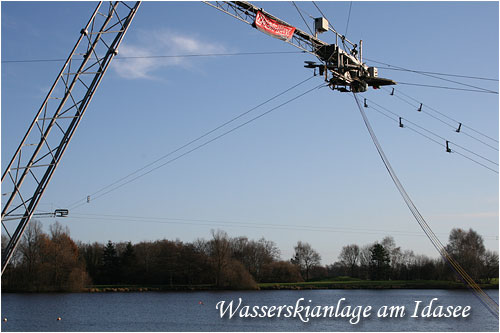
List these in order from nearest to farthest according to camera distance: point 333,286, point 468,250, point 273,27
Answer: point 273,27 → point 468,250 → point 333,286

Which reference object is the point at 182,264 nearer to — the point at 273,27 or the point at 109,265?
the point at 109,265

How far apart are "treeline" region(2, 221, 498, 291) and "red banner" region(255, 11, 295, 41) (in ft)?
294

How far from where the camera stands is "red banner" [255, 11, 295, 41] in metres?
22.3

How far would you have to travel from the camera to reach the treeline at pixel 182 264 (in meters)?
105

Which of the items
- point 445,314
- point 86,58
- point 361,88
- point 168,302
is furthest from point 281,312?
point 86,58

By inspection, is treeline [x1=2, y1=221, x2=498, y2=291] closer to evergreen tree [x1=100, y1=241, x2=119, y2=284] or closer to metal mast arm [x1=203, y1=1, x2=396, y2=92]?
evergreen tree [x1=100, y1=241, x2=119, y2=284]

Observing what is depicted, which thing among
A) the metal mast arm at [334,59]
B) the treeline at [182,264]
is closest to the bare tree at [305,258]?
the treeline at [182,264]

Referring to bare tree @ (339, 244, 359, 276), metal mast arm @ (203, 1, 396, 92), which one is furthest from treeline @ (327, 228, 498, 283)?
metal mast arm @ (203, 1, 396, 92)

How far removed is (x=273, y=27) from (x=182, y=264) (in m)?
104

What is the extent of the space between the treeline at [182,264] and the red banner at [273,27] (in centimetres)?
8970

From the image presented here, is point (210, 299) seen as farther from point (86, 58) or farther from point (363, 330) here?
point (86, 58)

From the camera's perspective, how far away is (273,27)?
22875mm

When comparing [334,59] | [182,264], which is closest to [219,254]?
[182,264]

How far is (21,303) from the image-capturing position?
263 ft
